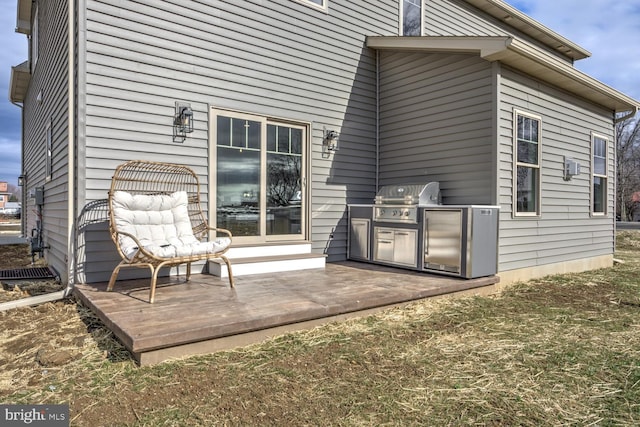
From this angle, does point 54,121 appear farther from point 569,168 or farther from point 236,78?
point 569,168

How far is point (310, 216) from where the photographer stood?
19.0 feet

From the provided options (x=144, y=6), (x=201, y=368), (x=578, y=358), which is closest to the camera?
(x=201, y=368)

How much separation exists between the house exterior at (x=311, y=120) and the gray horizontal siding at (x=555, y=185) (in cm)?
3

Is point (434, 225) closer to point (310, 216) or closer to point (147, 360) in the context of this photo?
point (310, 216)

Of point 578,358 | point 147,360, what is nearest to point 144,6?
point 147,360

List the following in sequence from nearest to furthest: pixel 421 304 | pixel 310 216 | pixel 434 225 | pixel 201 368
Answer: pixel 201 368 < pixel 421 304 < pixel 434 225 < pixel 310 216

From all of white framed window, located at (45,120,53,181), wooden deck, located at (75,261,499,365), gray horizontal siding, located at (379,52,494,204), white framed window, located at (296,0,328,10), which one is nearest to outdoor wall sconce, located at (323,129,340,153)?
gray horizontal siding, located at (379,52,494,204)

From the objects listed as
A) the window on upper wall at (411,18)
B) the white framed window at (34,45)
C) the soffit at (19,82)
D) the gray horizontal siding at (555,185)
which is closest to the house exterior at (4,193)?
the soffit at (19,82)

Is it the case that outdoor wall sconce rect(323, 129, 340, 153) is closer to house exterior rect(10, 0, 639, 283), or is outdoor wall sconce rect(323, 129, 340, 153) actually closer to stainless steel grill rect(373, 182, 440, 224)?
house exterior rect(10, 0, 639, 283)

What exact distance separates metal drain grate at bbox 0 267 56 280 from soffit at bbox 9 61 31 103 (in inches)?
201

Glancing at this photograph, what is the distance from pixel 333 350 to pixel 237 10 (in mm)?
4385

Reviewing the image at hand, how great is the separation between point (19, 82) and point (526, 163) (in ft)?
33.7

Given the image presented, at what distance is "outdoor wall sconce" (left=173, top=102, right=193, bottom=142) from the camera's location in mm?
4547

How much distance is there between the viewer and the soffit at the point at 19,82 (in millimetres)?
8367
